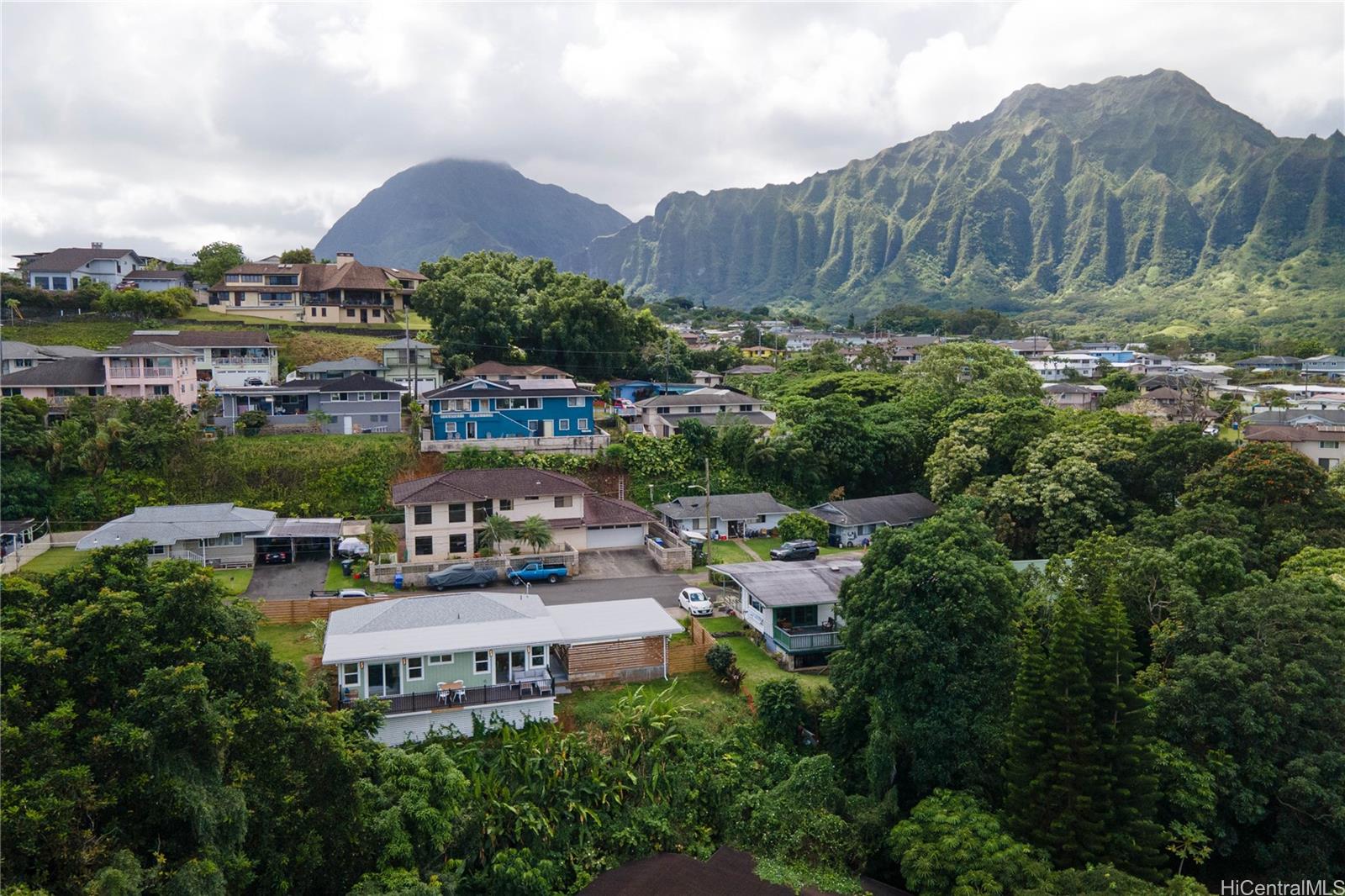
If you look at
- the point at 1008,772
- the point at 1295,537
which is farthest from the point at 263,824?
the point at 1295,537

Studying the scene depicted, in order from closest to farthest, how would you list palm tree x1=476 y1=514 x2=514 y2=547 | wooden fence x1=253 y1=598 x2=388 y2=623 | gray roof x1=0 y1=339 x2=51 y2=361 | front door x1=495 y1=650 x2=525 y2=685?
front door x1=495 y1=650 x2=525 y2=685 → wooden fence x1=253 y1=598 x2=388 y2=623 → palm tree x1=476 y1=514 x2=514 y2=547 → gray roof x1=0 y1=339 x2=51 y2=361

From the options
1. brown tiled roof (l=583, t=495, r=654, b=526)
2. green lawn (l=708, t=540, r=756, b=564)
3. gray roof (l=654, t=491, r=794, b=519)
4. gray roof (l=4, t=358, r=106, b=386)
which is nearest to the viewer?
green lawn (l=708, t=540, r=756, b=564)

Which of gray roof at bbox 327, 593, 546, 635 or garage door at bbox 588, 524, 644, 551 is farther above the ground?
gray roof at bbox 327, 593, 546, 635

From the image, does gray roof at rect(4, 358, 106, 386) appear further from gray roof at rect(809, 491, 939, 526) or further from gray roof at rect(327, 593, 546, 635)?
Result: gray roof at rect(809, 491, 939, 526)

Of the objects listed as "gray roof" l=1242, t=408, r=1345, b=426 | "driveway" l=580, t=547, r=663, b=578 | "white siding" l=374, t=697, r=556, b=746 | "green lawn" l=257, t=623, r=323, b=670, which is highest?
"gray roof" l=1242, t=408, r=1345, b=426

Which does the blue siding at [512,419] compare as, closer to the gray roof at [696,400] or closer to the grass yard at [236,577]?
the gray roof at [696,400]

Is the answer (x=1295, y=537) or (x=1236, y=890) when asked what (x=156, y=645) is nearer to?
(x=1236, y=890)

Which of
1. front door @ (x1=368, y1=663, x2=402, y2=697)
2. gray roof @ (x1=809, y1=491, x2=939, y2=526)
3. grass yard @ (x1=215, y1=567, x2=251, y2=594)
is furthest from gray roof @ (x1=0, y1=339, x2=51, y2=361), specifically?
gray roof @ (x1=809, y1=491, x2=939, y2=526)

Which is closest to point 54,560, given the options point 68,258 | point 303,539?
point 303,539
